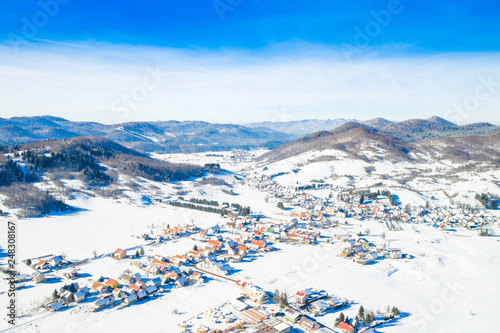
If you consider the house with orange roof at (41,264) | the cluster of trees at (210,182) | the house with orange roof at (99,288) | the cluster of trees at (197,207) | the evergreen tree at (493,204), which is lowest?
the house with orange roof at (99,288)

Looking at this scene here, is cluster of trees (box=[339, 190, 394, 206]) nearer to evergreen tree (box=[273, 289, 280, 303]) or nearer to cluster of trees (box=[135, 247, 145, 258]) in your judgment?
evergreen tree (box=[273, 289, 280, 303])

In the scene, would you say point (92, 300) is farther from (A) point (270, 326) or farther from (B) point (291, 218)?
(B) point (291, 218)

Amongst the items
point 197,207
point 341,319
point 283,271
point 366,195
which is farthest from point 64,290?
point 366,195

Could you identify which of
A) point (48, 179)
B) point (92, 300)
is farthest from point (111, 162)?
point (92, 300)

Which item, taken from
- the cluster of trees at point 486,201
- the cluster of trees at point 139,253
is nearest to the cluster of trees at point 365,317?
the cluster of trees at point 139,253

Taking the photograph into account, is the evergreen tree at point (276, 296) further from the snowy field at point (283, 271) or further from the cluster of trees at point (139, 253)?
the cluster of trees at point (139, 253)

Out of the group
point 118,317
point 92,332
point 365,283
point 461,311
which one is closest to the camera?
point 92,332

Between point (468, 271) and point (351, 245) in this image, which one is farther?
point (351, 245)

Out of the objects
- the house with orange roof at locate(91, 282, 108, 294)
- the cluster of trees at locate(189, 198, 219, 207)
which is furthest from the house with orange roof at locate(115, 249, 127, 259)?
the cluster of trees at locate(189, 198, 219, 207)
